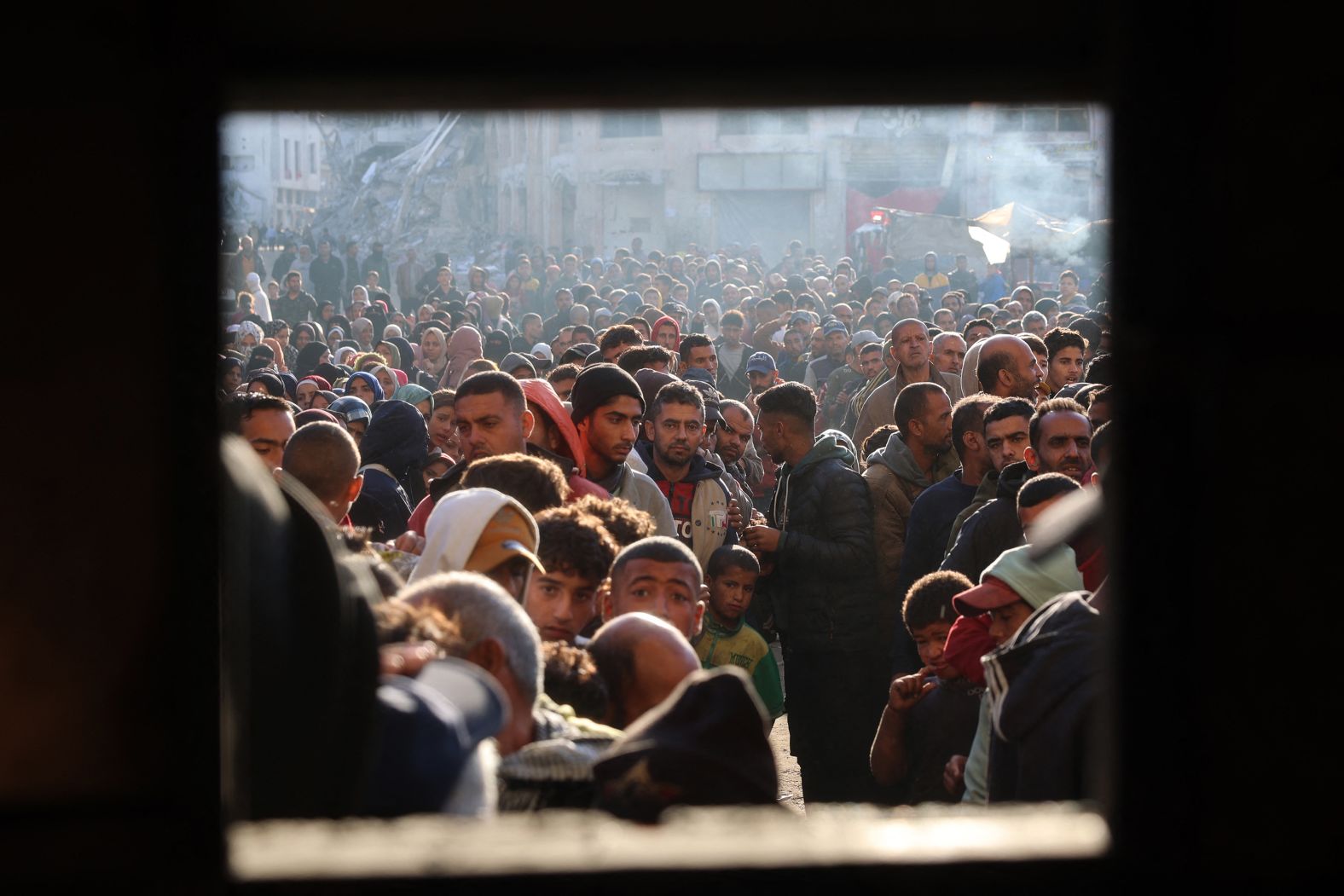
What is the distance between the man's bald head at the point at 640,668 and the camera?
12.8 ft

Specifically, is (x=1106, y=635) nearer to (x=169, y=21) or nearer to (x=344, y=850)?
(x=344, y=850)

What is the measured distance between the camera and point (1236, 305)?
1.79m

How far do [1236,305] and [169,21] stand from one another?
124 cm

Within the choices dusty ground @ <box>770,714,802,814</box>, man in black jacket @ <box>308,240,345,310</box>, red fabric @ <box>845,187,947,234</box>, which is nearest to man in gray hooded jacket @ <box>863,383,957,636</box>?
dusty ground @ <box>770,714,802,814</box>

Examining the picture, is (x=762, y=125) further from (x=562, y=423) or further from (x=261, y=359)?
(x=562, y=423)

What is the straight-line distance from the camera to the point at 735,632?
657 cm

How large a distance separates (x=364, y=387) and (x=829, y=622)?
4.56 m

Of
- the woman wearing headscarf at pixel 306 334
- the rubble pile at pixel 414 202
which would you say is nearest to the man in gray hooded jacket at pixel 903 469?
the woman wearing headscarf at pixel 306 334

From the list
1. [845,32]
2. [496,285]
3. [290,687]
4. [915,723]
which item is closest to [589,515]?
[915,723]

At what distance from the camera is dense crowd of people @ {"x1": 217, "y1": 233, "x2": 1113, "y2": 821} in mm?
2922

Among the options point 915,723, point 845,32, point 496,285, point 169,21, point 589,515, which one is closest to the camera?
point 169,21

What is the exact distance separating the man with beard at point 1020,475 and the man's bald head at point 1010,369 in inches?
78.1

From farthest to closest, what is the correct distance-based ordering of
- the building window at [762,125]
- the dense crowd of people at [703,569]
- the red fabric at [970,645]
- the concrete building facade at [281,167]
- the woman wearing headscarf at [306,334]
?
the building window at [762,125] → the concrete building facade at [281,167] → the woman wearing headscarf at [306,334] → the red fabric at [970,645] → the dense crowd of people at [703,569]

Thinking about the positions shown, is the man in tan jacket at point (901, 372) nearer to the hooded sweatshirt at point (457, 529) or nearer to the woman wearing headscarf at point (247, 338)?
the hooded sweatshirt at point (457, 529)
